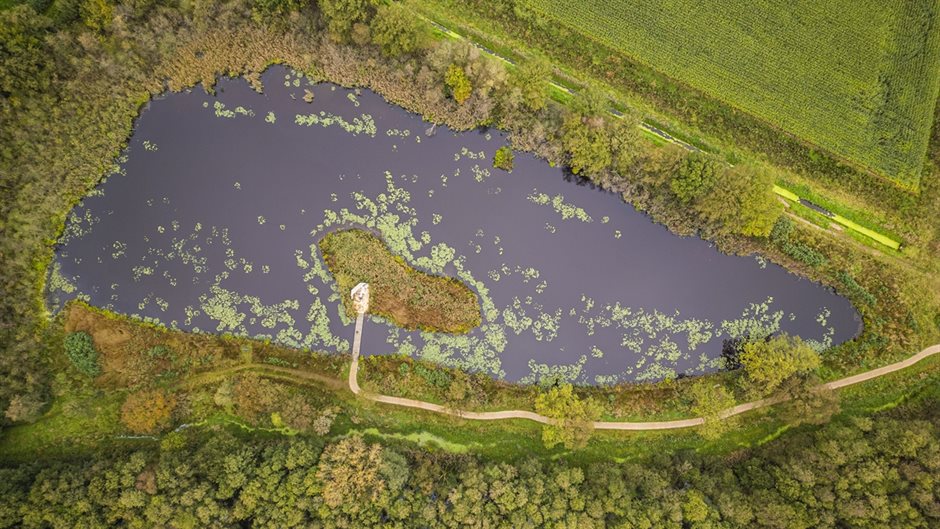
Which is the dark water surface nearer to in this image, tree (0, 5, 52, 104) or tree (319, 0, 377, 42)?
tree (319, 0, 377, 42)

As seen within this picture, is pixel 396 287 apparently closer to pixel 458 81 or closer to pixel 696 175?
pixel 458 81

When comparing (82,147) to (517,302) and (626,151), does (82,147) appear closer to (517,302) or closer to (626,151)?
(517,302)

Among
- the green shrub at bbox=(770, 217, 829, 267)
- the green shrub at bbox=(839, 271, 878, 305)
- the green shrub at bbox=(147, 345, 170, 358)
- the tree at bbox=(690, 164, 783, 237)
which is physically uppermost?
the tree at bbox=(690, 164, 783, 237)

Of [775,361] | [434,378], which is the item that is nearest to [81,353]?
[434,378]

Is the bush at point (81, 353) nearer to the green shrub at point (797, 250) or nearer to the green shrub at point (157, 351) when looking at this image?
the green shrub at point (157, 351)

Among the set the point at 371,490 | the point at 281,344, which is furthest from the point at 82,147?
the point at 371,490

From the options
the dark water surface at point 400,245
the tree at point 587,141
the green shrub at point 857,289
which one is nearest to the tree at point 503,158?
the dark water surface at point 400,245

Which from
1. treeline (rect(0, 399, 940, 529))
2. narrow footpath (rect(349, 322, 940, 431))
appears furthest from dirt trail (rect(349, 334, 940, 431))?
treeline (rect(0, 399, 940, 529))
